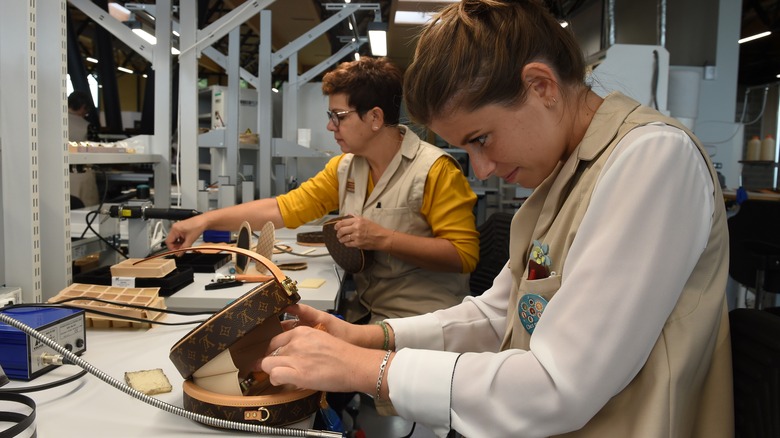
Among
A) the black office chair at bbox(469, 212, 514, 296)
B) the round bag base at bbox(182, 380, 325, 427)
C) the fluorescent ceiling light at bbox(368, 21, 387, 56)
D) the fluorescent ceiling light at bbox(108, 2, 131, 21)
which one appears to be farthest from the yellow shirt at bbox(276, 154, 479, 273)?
the fluorescent ceiling light at bbox(108, 2, 131, 21)

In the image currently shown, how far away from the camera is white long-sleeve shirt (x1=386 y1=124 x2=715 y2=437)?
2.18ft

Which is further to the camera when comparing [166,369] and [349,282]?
[349,282]

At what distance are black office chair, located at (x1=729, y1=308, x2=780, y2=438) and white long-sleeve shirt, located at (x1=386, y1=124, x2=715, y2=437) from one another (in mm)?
106

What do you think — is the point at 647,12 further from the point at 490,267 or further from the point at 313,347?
the point at 313,347

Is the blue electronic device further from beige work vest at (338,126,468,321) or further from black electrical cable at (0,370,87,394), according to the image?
beige work vest at (338,126,468,321)

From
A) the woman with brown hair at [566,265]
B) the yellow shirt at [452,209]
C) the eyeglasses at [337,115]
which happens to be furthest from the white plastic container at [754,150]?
the woman with brown hair at [566,265]

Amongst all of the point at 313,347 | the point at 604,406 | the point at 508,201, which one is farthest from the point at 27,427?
the point at 508,201

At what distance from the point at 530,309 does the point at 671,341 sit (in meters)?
0.22

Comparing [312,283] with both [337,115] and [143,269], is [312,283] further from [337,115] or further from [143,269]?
[337,115]

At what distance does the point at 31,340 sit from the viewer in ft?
2.97

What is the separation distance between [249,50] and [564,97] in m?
11.6

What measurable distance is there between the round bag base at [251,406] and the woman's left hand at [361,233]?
3.33 ft

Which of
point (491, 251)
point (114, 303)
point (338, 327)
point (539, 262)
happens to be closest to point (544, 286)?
point (539, 262)

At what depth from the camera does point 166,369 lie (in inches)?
38.4
